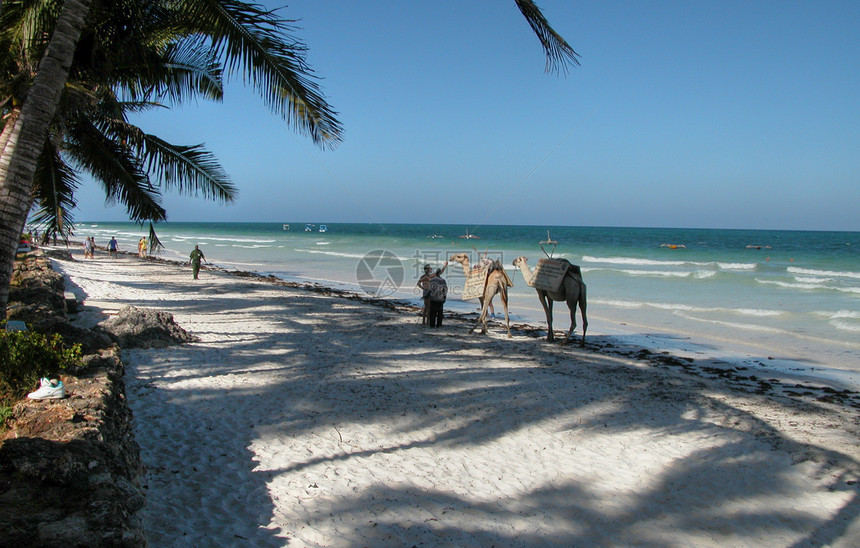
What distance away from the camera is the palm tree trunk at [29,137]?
13.6 ft

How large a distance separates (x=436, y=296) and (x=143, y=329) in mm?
5851

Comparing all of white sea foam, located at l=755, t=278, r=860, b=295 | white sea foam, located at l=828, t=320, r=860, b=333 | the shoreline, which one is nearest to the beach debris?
the shoreline

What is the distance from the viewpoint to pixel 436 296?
38.5 ft

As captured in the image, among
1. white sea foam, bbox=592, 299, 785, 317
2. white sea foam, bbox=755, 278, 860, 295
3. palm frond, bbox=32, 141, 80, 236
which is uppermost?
palm frond, bbox=32, 141, 80, 236

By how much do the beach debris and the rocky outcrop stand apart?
390cm

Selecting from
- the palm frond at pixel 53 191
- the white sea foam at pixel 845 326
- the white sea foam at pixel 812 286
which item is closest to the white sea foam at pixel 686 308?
the white sea foam at pixel 845 326

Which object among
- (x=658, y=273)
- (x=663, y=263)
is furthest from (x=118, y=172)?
(x=663, y=263)

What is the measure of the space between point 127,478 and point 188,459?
3.93 ft

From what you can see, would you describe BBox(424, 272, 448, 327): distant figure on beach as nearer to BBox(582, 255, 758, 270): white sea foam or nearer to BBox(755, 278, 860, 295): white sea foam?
BBox(755, 278, 860, 295): white sea foam

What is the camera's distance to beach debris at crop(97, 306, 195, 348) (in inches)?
314

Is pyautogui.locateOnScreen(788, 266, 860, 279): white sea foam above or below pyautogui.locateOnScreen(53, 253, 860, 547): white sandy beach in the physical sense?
above

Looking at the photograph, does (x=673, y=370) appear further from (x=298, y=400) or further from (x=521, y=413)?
(x=298, y=400)

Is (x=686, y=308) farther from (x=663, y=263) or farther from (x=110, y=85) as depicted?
(x=663, y=263)

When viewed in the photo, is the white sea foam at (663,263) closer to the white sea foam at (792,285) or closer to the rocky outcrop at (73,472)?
the white sea foam at (792,285)
